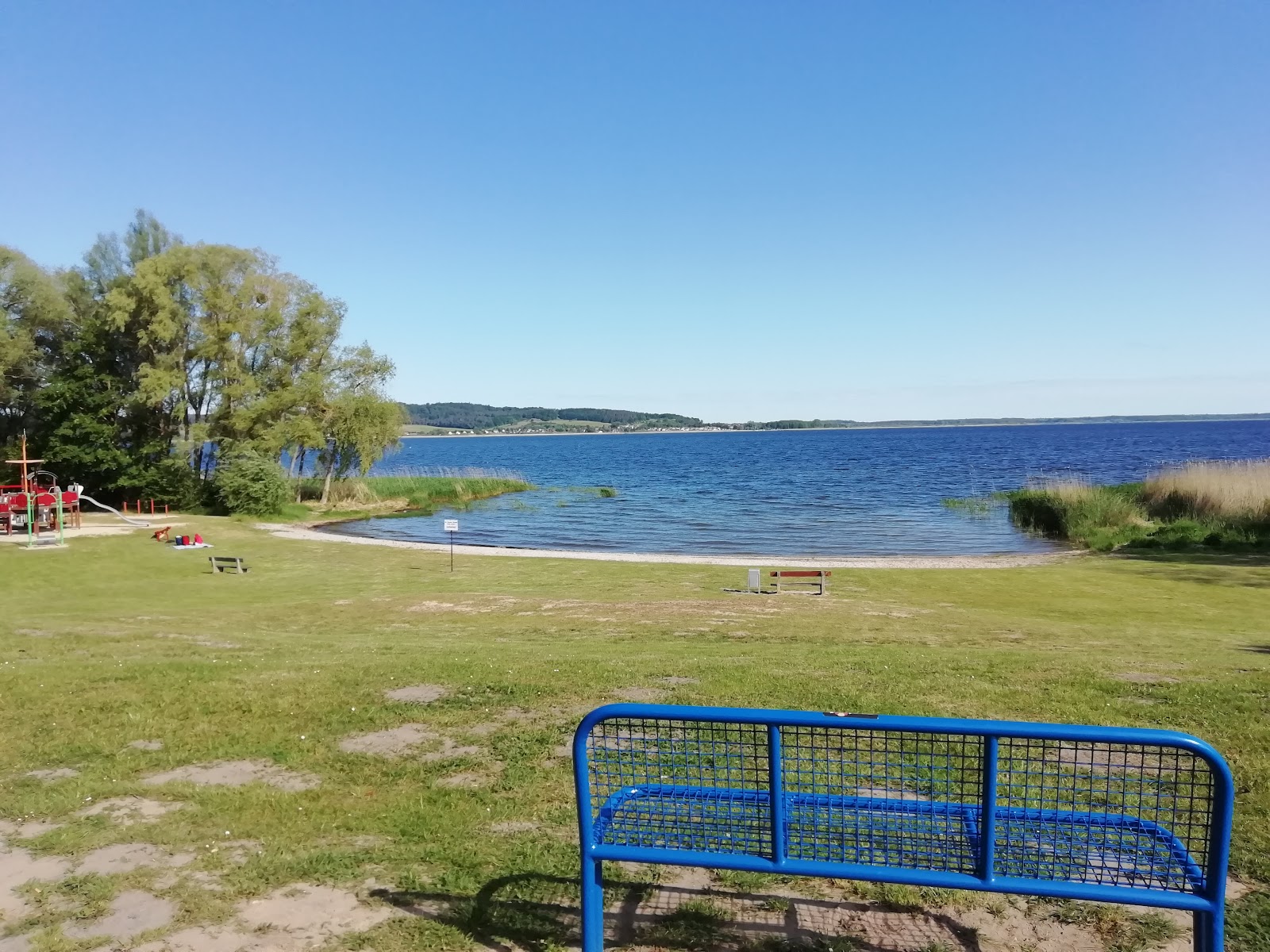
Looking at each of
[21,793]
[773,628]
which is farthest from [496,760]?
[773,628]

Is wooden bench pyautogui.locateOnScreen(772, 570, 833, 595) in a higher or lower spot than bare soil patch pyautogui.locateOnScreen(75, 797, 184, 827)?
lower

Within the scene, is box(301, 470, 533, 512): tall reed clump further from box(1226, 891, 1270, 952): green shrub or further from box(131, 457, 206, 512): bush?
box(1226, 891, 1270, 952): green shrub

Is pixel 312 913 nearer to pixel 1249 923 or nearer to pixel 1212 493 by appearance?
pixel 1249 923

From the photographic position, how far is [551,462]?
448 feet

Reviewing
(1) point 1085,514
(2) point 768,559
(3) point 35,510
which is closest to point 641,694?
(2) point 768,559

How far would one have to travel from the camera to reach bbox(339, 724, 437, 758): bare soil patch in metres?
7.04

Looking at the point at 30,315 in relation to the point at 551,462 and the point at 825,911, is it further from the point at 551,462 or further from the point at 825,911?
the point at 551,462

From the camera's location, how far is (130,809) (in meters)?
5.89

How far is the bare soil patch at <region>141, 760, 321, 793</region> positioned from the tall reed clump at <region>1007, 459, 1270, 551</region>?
105 ft

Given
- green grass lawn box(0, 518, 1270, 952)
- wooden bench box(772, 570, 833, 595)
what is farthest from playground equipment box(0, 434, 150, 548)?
wooden bench box(772, 570, 833, 595)

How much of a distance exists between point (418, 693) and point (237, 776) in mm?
2343

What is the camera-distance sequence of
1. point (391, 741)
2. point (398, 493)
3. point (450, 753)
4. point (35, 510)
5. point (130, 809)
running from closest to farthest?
1. point (130, 809)
2. point (450, 753)
3. point (391, 741)
4. point (35, 510)
5. point (398, 493)

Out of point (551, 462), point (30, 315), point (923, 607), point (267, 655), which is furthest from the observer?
point (551, 462)

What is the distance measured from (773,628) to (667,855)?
11.8m
